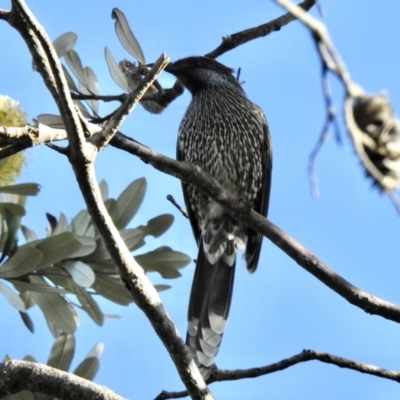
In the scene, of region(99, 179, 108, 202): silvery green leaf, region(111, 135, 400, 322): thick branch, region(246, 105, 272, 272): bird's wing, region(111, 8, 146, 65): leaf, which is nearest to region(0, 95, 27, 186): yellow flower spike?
region(111, 135, 400, 322): thick branch

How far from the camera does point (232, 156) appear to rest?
3.97m

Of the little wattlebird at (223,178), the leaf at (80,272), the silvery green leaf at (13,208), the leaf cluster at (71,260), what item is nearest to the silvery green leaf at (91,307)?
the leaf cluster at (71,260)

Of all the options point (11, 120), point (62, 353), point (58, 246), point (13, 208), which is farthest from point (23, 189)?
point (62, 353)

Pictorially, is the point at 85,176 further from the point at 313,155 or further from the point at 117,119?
the point at 313,155

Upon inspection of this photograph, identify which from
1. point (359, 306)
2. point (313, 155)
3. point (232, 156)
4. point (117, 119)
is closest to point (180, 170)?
point (117, 119)

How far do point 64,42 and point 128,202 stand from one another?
0.66 metres

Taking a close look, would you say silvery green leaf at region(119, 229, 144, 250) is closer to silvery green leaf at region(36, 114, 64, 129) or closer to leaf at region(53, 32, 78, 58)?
silvery green leaf at region(36, 114, 64, 129)

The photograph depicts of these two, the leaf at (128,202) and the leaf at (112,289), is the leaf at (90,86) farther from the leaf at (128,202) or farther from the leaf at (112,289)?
Result: the leaf at (112,289)

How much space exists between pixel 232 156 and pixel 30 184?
1475 mm

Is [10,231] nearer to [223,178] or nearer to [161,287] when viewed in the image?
[161,287]

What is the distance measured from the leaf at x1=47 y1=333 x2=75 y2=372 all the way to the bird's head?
2108 millimetres

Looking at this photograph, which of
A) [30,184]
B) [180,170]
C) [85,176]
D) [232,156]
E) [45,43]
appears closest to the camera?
[45,43]

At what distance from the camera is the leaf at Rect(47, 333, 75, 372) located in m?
2.72

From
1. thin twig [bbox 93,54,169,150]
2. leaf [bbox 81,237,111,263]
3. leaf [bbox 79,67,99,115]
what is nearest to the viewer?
thin twig [bbox 93,54,169,150]
